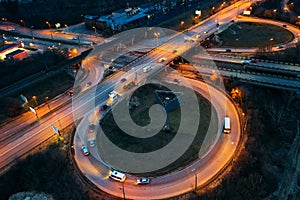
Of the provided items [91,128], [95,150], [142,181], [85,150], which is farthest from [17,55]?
[142,181]

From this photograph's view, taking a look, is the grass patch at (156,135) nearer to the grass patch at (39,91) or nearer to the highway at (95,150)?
the highway at (95,150)

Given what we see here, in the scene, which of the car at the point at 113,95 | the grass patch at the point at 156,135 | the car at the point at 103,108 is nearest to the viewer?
the grass patch at the point at 156,135

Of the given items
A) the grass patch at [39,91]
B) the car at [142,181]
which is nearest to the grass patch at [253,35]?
the grass patch at [39,91]

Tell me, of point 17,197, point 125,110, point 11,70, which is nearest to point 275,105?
point 125,110

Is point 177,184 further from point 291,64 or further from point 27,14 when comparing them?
point 27,14

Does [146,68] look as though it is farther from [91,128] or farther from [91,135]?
[91,135]

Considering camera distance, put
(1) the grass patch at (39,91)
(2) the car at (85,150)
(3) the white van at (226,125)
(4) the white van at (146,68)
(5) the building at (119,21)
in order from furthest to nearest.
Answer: (5) the building at (119,21)
(4) the white van at (146,68)
(1) the grass patch at (39,91)
(3) the white van at (226,125)
(2) the car at (85,150)
